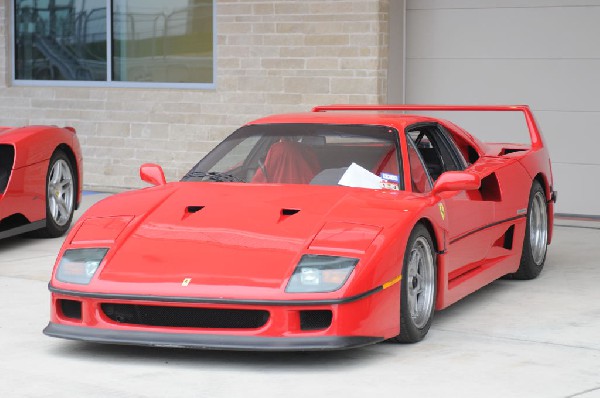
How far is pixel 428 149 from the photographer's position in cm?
765

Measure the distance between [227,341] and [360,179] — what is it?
1.55 meters

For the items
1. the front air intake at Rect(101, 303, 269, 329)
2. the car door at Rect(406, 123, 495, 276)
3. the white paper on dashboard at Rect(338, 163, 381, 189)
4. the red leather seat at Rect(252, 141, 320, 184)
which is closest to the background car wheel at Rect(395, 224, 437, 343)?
the car door at Rect(406, 123, 495, 276)

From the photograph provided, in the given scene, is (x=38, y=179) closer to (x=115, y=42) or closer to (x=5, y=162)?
(x=5, y=162)

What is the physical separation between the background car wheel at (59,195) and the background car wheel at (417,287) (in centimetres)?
436

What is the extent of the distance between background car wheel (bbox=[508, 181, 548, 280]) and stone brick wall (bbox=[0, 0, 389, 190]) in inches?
165

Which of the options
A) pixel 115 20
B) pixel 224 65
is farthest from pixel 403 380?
pixel 115 20

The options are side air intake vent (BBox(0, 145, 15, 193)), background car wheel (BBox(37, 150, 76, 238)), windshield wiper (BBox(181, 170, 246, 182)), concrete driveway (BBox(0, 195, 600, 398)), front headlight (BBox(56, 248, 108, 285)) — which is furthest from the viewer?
background car wheel (BBox(37, 150, 76, 238))

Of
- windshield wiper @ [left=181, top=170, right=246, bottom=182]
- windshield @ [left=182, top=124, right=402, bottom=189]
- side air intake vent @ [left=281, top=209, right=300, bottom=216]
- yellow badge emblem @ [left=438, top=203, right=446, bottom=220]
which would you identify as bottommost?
yellow badge emblem @ [left=438, top=203, right=446, bottom=220]

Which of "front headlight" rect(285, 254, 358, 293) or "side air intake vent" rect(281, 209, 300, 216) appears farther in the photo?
"side air intake vent" rect(281, 209, 300, 216)

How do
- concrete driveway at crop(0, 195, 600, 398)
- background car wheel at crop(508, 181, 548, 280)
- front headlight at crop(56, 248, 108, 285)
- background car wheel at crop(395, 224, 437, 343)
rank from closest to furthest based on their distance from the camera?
1. concrete driveway at crop(0, 195, 600, 398)
2. front headlight at crop(56, 248, 108, 285)
3. background car wheel at crop(395, 224, 437, 343)
4. background car wheel at crop(508, 181, 548, 280)

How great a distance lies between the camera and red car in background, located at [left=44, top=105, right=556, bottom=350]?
5.73 meters

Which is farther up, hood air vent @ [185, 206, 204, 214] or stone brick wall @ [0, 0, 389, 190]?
stone brick wall @ [0, 0, 389, 190]

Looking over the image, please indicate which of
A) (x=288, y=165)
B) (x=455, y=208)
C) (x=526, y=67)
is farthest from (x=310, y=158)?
(x=526, y=67)

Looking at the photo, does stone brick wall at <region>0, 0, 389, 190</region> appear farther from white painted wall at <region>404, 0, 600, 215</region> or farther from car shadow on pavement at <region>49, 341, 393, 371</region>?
car shadow on pavement at <region>49, 341, 393, 371</region>
